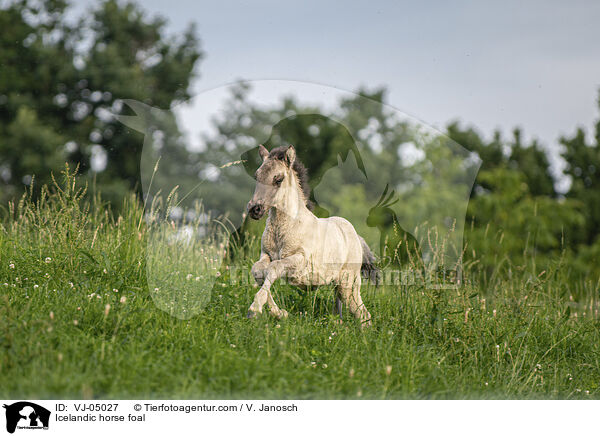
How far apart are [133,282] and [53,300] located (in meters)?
0.97

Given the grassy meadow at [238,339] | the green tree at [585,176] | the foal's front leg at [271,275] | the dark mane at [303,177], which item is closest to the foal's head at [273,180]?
the dark mane at [303,177]

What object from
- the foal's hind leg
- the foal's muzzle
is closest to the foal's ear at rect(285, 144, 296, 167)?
the foal's muzzle

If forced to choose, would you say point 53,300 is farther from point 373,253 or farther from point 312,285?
point 373,253

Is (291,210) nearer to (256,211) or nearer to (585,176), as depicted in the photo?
(256,211)

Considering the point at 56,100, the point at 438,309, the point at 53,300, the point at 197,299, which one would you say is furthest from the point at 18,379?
the point at 56,100

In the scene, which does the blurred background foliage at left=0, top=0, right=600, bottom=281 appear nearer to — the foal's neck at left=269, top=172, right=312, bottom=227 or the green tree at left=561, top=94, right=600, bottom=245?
the green tree at left=561, top=94, right=600, bottom=245

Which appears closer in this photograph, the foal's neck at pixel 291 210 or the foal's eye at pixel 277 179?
the foal's eye at pixel 277 179

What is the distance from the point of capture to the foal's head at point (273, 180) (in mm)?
4750

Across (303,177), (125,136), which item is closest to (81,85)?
(125,136)

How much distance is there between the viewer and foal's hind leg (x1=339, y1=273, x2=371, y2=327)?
18.2 feet

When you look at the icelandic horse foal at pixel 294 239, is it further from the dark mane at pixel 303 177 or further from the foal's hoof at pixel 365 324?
the foal's hoof at pixel 365 324
